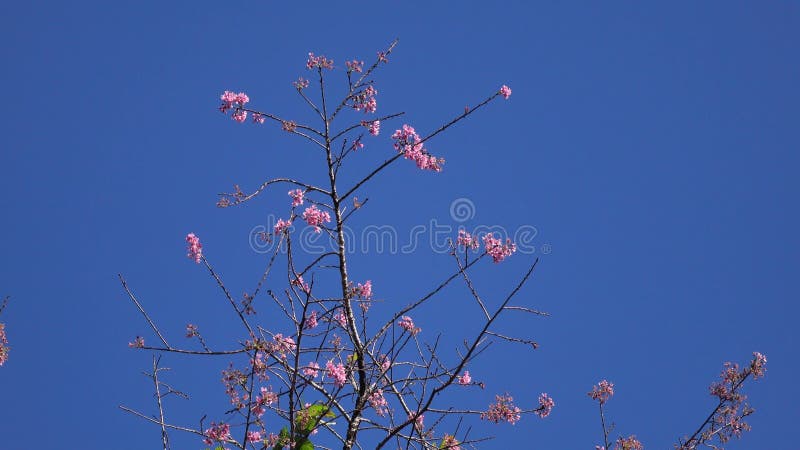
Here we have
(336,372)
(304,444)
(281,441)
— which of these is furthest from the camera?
(336,372)

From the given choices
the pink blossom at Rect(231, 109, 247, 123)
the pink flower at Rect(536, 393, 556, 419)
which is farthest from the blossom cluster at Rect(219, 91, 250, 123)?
the pink flower at Rect(536, 393, 556, 419)

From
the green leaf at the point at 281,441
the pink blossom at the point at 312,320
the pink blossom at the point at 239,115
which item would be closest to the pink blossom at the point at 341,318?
the pink blossom at the point at 312,320

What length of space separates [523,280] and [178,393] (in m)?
3.70

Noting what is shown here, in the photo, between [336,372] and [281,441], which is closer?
[281,441]

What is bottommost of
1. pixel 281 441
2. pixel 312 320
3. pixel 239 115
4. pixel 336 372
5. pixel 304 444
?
pixel 304 444

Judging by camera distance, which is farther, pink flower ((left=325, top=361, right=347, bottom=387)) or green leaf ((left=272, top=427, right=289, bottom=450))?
pink flower ((left=325, top=361, right=347, bottom=387))

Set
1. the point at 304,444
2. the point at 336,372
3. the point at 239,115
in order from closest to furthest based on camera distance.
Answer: the point at 304,444
the point at 336,372
the point at 239,115

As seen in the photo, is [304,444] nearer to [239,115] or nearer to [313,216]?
[313,216]

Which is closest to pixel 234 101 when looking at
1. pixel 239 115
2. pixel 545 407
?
pixel 239 115

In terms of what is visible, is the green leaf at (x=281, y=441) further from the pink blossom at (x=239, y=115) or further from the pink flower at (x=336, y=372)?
the pink blossom at (x=239, y=115)

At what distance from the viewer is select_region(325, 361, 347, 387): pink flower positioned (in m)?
7.33

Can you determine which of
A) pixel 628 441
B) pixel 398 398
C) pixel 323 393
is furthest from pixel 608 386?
pixel 323 393

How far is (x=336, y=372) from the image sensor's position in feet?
24.1

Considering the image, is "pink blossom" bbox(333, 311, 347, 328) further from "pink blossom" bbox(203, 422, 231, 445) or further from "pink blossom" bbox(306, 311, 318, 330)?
"pink blossom" bbox(203, 422, 231, 445)
